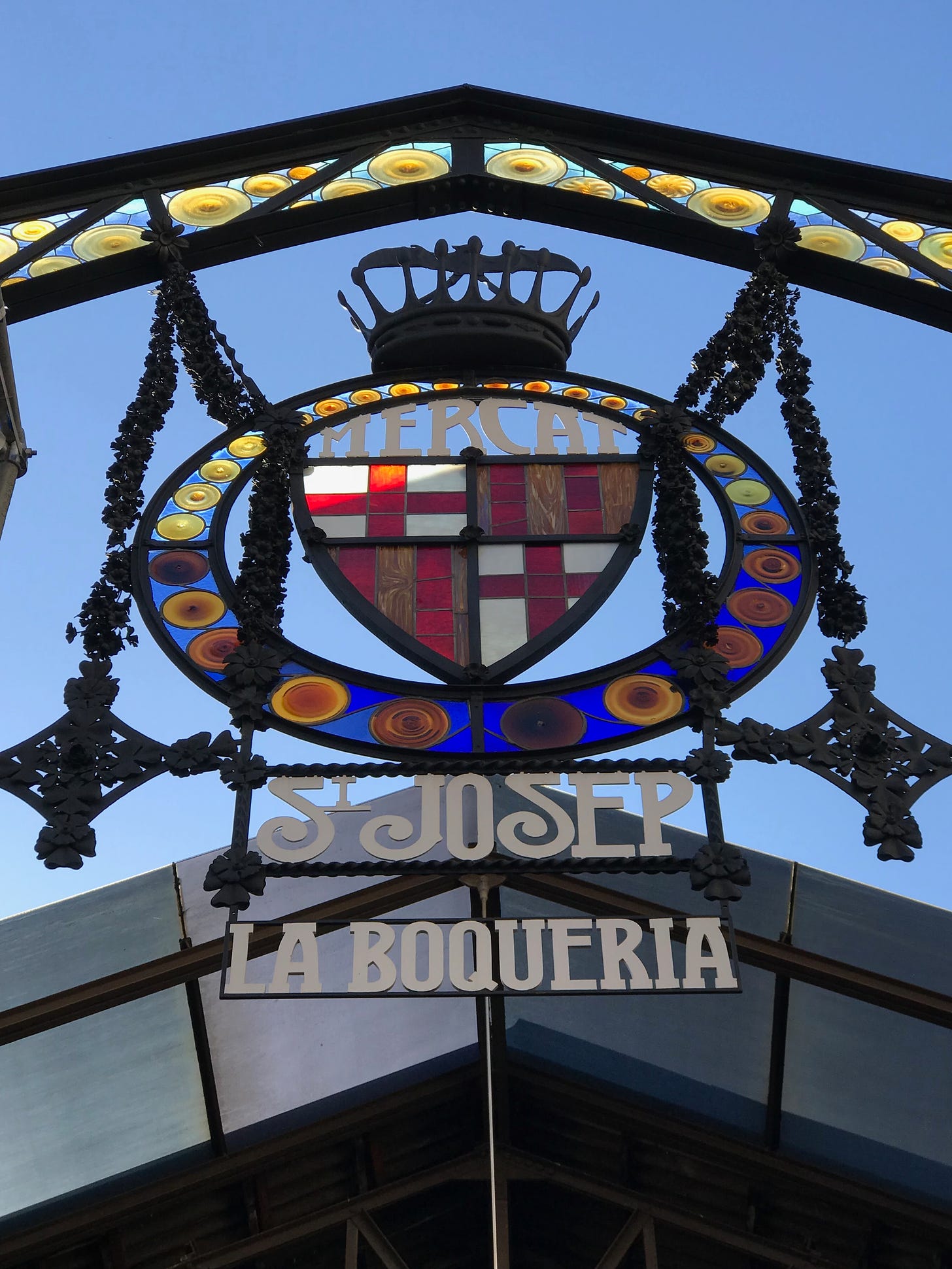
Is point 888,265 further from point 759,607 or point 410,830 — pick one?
point 410,830

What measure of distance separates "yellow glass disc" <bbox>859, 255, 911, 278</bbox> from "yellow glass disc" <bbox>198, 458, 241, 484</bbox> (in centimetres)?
451

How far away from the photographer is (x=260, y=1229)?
14.8 m

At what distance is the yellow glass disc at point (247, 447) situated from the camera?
1103 centimetres

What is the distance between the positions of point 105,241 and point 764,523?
5027 millimetres

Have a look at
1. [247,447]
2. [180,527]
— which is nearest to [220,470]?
[247,447]

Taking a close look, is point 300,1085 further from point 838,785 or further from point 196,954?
point 838,785

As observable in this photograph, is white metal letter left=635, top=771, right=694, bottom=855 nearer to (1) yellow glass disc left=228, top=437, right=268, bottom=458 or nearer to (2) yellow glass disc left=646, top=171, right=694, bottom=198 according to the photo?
(1) yellow glass disc left=228, top=437, right=268, bottom=458

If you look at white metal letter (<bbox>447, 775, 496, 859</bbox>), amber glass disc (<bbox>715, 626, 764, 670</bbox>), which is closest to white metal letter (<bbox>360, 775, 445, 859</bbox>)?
white metal letter (<bbox>447, 775, 496, 859</bbox>)

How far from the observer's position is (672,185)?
1264 centimetres

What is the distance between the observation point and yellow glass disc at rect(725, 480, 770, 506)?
A: 421 inches

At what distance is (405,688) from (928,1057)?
7085 mm

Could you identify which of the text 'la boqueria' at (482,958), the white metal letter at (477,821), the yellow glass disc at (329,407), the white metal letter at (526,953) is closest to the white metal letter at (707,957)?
the text 'la boqueria' at (482,958)

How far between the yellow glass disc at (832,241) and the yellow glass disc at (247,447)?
157 inches

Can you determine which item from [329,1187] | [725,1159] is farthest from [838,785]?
[329,1187]
